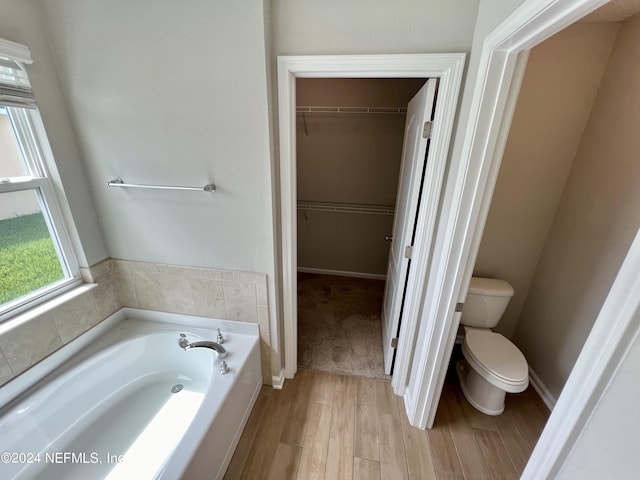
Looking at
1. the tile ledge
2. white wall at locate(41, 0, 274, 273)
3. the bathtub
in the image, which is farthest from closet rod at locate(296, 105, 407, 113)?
the tile ledge

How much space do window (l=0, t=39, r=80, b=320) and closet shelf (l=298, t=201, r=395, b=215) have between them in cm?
219

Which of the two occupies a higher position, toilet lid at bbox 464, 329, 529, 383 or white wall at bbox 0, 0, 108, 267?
white wall at bbox 0, 0, 108, 267

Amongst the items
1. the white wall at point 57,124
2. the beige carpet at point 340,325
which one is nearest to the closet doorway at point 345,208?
the beige carpet at point 340,325

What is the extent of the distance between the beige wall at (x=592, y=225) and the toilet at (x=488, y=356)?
11.0 inches

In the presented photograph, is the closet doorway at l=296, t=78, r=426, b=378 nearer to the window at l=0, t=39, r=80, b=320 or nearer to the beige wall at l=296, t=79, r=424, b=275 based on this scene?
the beige wall at l=296, t=79, r=424, b=275

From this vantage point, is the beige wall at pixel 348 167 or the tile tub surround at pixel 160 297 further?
the beige wall at pixel 348 167

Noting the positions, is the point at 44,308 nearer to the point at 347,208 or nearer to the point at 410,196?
the point at 410,196

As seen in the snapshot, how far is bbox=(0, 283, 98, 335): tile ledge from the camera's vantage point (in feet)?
4.28

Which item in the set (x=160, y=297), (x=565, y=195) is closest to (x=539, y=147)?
(x=565, y=195)

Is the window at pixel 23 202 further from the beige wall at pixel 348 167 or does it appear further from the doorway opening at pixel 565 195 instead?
the doorway opening at pixel 565 195

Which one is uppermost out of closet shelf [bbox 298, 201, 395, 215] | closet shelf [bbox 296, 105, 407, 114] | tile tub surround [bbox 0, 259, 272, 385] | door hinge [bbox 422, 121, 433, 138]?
closet shelf [bbox 296, 105, 407, 114]

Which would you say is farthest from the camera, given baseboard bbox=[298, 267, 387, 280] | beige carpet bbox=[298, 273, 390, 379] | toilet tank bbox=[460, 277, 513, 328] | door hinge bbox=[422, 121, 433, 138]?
baseboard bbox=[298, 267, 387, 280]

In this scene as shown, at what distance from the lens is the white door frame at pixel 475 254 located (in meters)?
0.55

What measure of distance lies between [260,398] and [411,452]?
3.22 feet
